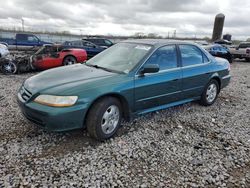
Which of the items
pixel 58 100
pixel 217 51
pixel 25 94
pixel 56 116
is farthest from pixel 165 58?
pixel 217 51

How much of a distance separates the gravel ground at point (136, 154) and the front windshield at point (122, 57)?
111cm

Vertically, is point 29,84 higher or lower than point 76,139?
higher

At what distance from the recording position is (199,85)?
15.5 ft

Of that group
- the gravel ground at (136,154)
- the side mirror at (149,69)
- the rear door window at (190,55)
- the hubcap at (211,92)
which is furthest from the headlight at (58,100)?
the hubcap at (211,92)

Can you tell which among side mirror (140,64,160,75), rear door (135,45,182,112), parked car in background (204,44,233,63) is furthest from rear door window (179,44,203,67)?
parked car in background (204,44,233,63)

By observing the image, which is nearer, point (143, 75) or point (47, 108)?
point (47, 108)

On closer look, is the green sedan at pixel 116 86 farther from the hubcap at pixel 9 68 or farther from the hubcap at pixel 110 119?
the hubcap at pixel 9 68

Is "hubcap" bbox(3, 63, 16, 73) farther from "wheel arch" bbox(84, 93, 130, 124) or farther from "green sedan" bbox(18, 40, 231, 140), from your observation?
"wheel arch" bbox(84, 93, 130, 124)

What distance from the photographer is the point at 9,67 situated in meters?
8.02

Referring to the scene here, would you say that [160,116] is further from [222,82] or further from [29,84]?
[29,84]

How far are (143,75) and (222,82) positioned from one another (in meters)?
2.80

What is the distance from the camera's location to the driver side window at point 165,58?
3845 millimetres

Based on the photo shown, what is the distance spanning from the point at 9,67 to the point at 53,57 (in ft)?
5.42

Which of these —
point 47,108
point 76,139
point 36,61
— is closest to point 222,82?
point 76,139
